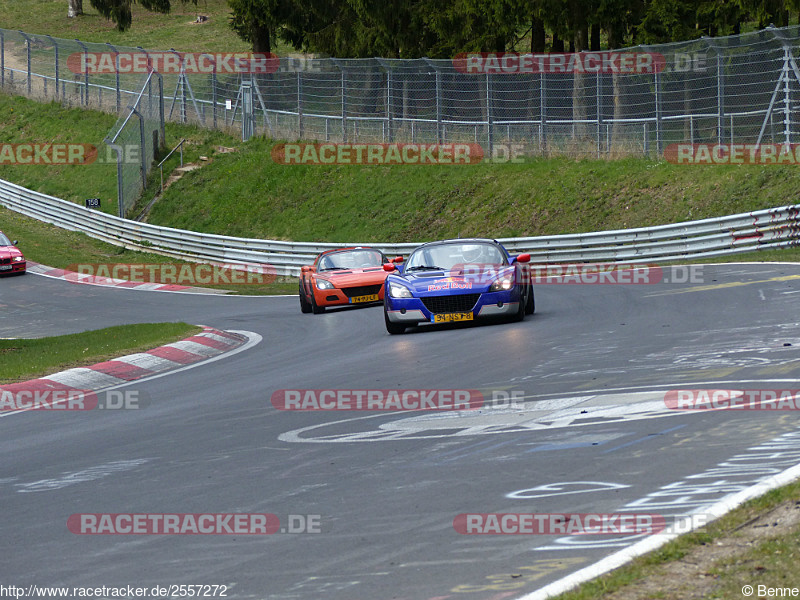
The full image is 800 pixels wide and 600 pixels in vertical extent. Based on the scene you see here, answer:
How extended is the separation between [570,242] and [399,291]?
1223 centimetres

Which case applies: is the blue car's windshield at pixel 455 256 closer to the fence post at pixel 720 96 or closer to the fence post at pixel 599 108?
the fence post at pixel 720 96

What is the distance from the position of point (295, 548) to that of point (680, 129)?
2447 cm

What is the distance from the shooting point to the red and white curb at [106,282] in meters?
28.1

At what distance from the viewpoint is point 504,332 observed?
14.0m

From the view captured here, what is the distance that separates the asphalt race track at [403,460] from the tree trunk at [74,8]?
78611mm

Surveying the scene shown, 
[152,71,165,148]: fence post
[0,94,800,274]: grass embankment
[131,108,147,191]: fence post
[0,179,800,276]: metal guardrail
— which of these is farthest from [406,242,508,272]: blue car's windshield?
[152,71,165,148]: fence post

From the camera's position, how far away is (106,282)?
3019 cm

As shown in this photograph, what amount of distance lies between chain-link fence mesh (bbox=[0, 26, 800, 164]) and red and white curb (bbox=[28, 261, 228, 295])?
9944mm

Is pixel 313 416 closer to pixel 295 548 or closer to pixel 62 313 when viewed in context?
pixel 295 548

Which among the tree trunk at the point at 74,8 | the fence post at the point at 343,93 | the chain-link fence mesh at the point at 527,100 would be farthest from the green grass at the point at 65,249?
the tree trunk at the point at 74,8

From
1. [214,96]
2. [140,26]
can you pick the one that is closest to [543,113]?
[214,96]

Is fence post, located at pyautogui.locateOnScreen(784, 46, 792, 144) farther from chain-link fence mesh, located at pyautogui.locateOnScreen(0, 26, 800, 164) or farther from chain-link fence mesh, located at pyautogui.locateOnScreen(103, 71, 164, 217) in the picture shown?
chain-link fence mesh, located at pyautogui.locateOnScreen(103, 71, 164, 217)

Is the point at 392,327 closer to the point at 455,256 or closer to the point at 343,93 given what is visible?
the point at 455,256

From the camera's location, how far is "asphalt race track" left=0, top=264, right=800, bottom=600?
16.4 feet
